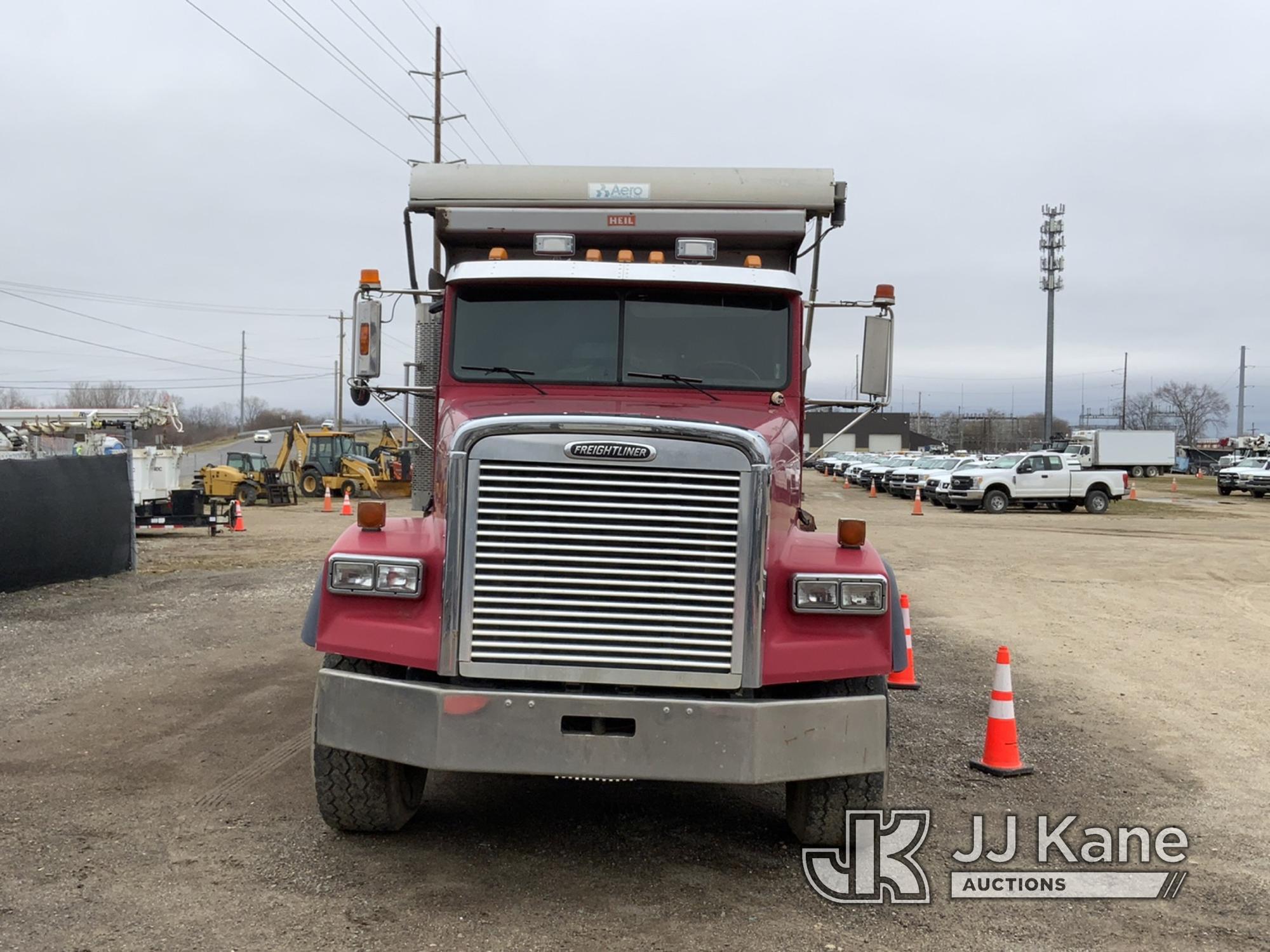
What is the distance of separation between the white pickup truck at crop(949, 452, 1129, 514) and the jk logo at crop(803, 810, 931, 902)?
30116 mm

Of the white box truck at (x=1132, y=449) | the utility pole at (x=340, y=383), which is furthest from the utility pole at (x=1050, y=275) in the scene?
the utility pole at (x=340, y=383)

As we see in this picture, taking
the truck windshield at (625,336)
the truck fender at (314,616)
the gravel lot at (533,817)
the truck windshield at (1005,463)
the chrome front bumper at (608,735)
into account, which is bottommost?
the gravel lot at (533,817)

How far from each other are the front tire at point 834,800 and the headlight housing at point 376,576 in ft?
5.93

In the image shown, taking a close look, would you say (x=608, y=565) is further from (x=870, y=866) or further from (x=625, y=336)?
(x=870, y=866)

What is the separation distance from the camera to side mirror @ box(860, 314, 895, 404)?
6379 millimetres

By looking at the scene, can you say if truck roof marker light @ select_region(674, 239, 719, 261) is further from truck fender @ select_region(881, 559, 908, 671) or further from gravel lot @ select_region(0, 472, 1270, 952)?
gravel lot @ select_region(0, 472, 1270, 952)

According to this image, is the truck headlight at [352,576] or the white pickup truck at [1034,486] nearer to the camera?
the truck headlight at [352,576]

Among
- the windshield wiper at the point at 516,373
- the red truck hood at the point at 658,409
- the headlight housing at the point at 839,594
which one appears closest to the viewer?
the headlight housing at the point at 839,594

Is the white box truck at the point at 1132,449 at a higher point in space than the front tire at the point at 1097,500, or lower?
higher

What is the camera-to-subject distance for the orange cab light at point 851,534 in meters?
4.91

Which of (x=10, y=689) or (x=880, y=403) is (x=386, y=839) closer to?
(x=880, y=403)

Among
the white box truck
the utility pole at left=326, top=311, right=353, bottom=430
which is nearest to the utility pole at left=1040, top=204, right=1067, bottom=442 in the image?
the white box truck

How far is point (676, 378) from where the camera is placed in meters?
5.80

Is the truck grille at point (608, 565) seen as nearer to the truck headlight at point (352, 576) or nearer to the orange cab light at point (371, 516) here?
the truck headlight at point (352, 576)
